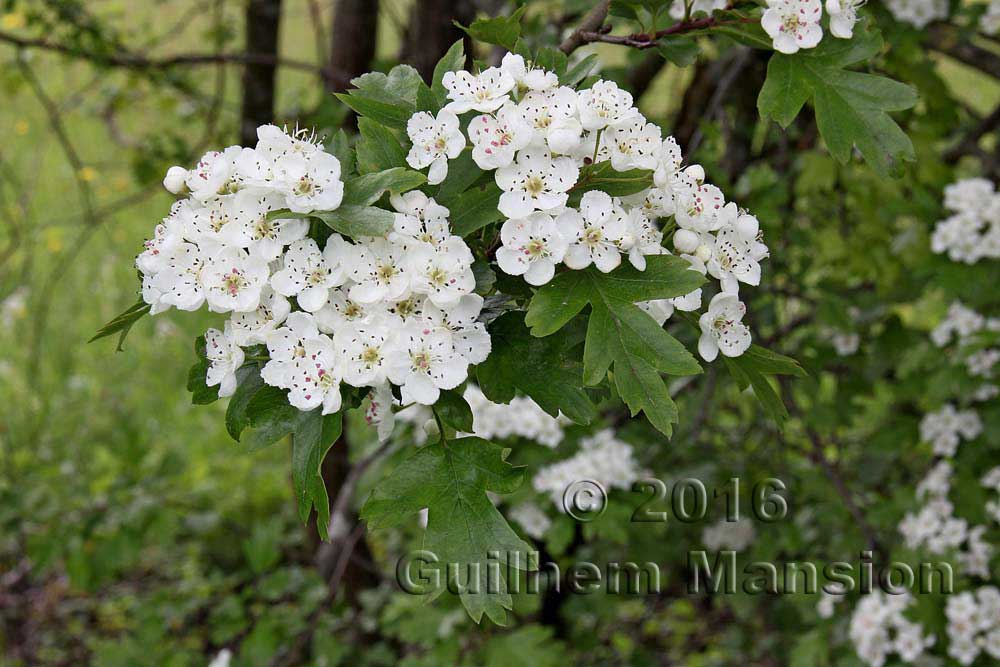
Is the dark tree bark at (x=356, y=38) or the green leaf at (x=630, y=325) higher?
the green leaf at (x=630, y=325)

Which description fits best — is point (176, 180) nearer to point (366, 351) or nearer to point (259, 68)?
point (366, 351)

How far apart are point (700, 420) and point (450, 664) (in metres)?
0.93

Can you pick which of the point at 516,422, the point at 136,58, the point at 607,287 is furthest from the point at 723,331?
the point at 136,58

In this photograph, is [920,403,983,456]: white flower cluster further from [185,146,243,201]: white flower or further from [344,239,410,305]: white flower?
[185,146,243,201]: white flower

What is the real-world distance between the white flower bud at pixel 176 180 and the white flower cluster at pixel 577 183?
288 mm

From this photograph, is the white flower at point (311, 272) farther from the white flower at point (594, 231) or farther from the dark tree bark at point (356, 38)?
the dark tree bark at point (356, 38)

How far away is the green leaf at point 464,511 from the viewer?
123 centimetres

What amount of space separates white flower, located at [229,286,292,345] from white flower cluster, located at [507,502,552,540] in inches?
60.0

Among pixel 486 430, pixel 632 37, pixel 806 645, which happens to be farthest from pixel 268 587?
pixel 632 37

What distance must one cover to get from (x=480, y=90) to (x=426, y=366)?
1.18ft

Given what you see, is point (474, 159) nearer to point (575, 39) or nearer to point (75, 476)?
point (575, 39)

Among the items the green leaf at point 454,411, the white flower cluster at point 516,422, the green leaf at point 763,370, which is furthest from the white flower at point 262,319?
the white flower cluster at point 516,422

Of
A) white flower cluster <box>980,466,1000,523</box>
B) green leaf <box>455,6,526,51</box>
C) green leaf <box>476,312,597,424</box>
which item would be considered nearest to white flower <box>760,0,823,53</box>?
green leaf <box>455,6,526,51</box>

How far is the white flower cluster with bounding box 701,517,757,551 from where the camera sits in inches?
129
